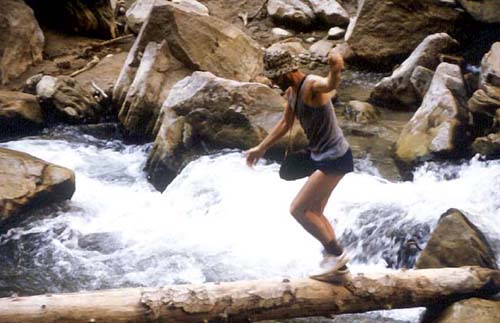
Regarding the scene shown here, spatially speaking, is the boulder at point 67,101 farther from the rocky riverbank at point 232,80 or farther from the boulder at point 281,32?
the boulder at point 281,32

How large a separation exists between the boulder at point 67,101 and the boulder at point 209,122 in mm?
2537

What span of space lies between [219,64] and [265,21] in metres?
5.13

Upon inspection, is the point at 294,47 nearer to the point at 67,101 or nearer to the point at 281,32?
the point at 281,32

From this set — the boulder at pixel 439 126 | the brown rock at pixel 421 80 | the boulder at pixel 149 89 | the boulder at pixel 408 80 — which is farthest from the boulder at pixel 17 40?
the boulder at pixel 439 126

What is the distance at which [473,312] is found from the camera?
5.07m

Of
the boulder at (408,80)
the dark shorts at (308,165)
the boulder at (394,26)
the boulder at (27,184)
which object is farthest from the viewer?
the boulder at (394,26)

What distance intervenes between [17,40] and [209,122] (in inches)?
219

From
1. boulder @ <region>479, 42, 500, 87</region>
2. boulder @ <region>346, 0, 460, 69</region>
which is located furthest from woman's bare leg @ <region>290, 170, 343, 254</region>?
boulder @ <region>346, 0, 460, 69</region>

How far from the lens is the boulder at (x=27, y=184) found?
761 centimetres

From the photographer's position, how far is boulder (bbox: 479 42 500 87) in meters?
9.01

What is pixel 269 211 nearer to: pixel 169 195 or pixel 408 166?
pixel 169 195

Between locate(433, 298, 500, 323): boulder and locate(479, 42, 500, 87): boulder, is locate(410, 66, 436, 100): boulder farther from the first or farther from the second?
locate(433, 298, 500, 323): boulder

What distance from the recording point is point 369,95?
11.2 meters

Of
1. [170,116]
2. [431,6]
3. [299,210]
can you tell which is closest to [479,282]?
[299,210]
